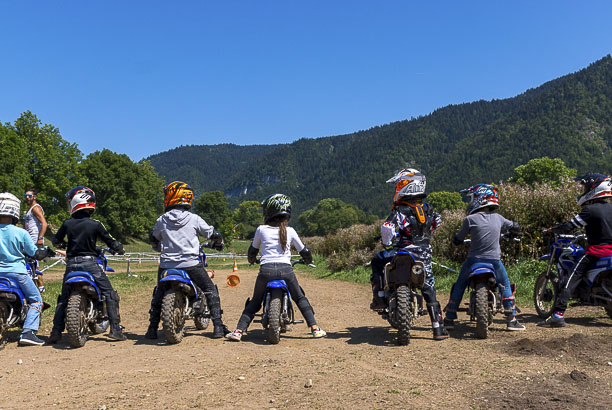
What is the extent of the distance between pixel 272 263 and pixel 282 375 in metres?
2.04

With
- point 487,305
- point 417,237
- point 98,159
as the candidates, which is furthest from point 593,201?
point 98,159

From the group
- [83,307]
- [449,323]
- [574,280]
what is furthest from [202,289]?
[574,280]

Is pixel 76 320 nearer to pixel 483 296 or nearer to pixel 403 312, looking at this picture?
pixel 403 312

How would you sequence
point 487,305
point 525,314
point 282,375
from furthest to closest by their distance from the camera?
point 525,314, point 487,305, point 282,375

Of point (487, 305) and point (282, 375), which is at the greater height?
point (487, 305)

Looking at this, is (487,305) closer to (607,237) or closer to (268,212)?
(607,237)

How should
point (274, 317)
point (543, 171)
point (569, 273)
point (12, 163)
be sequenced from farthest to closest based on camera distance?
point (543, 171) → point (12, 163) → point (569, 273) → point (274, 317)

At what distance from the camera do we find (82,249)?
6699 mm

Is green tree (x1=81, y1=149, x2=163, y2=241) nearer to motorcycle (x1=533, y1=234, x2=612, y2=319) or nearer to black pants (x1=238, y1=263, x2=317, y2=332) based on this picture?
black pants (x1=238, y1=263, x2=317, y2=332)

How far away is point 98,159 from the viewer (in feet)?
194

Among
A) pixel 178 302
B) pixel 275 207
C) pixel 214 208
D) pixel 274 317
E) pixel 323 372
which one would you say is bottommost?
pixel 323 372

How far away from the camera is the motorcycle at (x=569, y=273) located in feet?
22.3

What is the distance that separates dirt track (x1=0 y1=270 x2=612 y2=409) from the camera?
4004mm

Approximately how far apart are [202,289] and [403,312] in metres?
2.89
